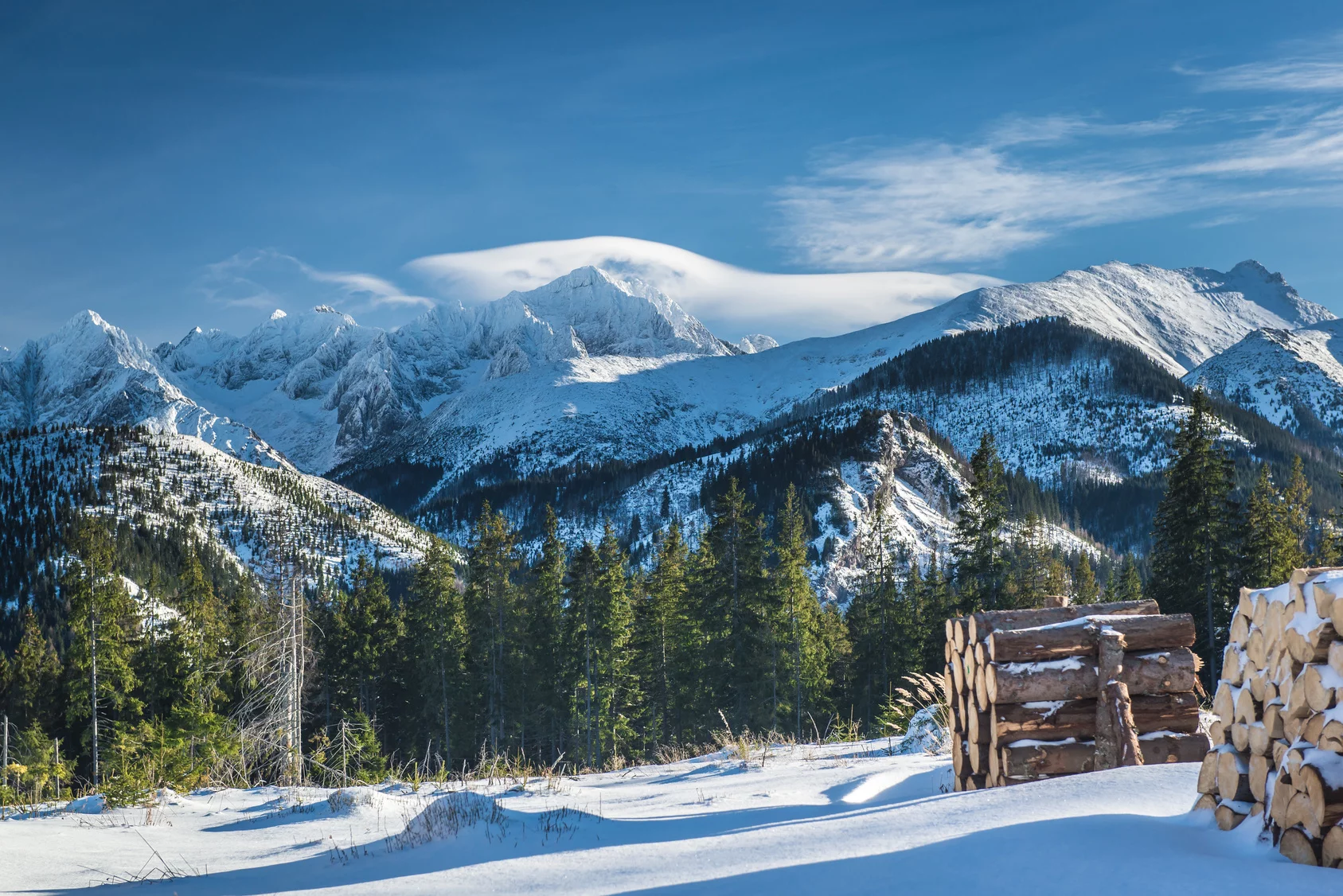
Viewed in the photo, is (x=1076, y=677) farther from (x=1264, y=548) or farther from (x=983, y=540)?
(x=1264, y=548)

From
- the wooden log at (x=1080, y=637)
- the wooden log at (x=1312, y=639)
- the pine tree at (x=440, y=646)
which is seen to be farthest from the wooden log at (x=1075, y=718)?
the pine tree at (x=440, y=646)

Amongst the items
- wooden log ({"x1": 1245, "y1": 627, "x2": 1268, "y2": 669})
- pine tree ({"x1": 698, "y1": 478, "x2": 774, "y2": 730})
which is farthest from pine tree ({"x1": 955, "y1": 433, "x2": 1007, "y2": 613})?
wooden log ({"x1": 1245, "y1": 627, "x2": 1268, "y2": 669})

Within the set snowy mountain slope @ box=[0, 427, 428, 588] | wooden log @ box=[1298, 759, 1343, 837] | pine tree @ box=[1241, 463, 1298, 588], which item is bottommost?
pine tree @ box=[1241, 463, 1298, 588]

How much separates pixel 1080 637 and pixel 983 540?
34.7 meters

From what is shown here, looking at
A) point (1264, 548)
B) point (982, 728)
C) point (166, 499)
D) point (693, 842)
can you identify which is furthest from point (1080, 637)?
point (166, 499)

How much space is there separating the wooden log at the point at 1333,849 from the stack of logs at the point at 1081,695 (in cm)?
395

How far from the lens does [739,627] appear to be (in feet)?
147

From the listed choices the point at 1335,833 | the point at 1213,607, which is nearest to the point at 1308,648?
the point at 1335,833

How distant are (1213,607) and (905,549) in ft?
288

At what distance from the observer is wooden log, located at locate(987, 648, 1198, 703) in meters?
8.59

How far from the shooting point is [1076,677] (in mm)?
8656

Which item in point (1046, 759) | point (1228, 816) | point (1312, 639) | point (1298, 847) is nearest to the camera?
point (1298, 847)

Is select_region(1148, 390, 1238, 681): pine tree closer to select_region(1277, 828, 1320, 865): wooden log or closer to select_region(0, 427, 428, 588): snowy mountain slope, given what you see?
select_region(1277, 828, 1320, 865): wooden log

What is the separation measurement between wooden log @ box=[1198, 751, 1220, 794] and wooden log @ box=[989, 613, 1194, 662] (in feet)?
9.58
